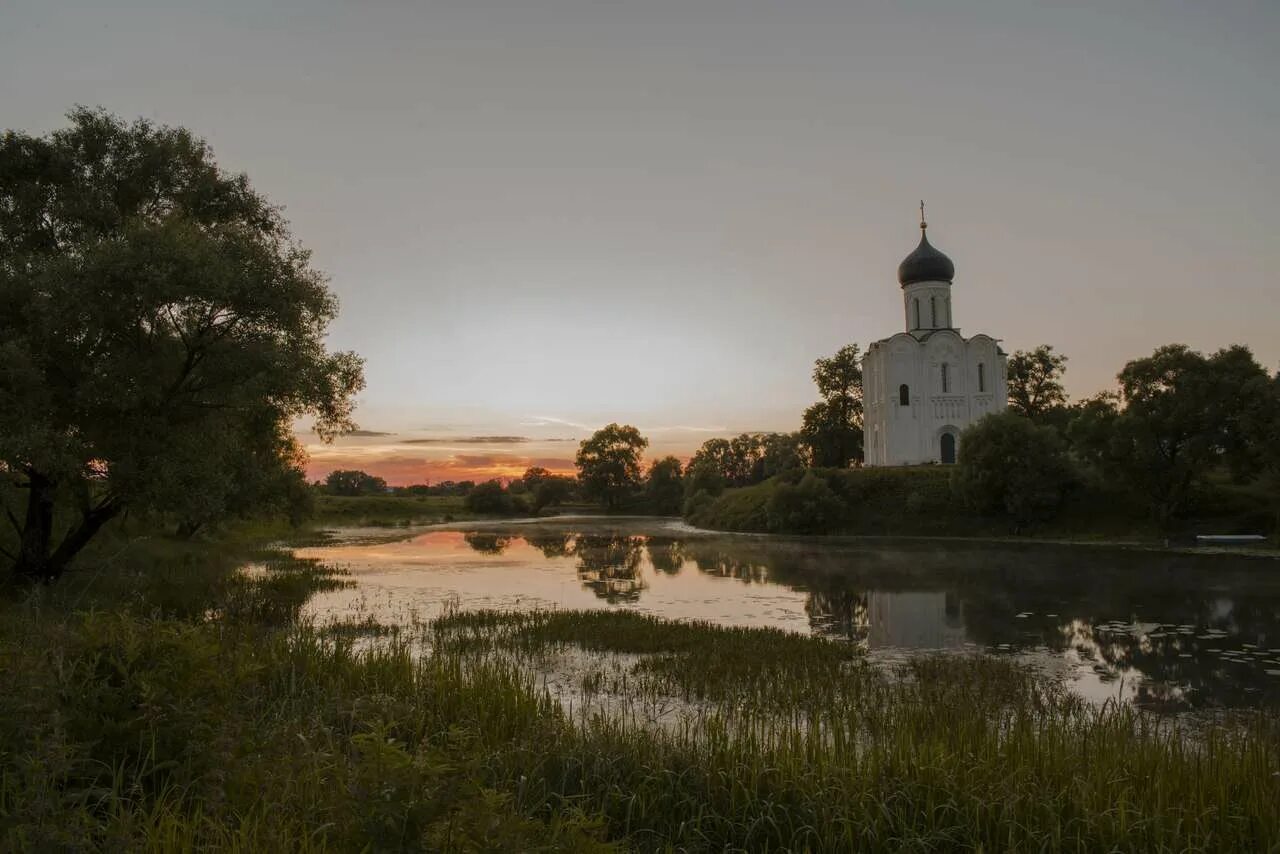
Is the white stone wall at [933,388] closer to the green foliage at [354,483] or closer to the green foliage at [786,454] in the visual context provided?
the green foliage at [786,454]

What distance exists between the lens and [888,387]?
59.5 m

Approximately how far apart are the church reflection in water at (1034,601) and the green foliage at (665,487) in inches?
2338

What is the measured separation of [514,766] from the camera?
253 inches

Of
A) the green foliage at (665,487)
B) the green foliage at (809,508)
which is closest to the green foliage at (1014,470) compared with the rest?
the green foliage at (809,508)

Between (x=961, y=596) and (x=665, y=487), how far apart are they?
78777 mm

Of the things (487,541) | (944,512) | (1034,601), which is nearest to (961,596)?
(1034,601)

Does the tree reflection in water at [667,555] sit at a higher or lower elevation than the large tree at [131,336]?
lower

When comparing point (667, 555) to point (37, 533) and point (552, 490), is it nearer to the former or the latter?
point (37, 533)

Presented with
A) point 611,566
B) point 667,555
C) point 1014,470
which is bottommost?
point 611,566

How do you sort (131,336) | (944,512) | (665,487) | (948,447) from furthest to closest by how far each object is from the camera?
1. (665,487)
2. (948,447)
3. (944,512)
4. (131,336)

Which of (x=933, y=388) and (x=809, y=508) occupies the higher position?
(x=933, y=388)

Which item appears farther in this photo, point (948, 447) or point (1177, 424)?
point (948, 447)

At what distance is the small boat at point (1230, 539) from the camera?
1300 inches

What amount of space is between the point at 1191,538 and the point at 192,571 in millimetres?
39898
